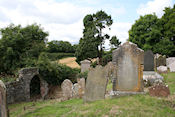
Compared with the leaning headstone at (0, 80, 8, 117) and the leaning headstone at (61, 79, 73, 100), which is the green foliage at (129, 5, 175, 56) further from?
the leaning headstone at (0, 80, 8, 117)

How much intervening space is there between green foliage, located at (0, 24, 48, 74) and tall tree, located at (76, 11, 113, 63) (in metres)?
8.05

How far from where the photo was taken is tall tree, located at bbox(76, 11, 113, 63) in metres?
23.1

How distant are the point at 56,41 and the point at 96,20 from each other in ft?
36.8

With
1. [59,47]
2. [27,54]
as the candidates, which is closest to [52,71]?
[27,54]

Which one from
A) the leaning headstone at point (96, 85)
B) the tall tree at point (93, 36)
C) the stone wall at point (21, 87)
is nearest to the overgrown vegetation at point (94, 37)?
the tall tree at point (93, 36)

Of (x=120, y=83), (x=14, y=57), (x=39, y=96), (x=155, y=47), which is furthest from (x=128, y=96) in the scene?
(x=155, y=47)

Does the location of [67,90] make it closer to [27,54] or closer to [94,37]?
[27,54]

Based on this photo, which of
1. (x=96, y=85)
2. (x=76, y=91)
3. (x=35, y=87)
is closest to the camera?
(x=96, y=85)

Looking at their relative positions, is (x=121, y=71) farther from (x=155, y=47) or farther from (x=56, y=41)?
(x=56, y=41)

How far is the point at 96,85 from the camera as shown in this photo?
644 centimetres

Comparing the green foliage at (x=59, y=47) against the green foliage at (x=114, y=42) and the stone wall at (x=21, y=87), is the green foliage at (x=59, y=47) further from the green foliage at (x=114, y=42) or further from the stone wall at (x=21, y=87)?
the stone wall at (x=21, y=87)

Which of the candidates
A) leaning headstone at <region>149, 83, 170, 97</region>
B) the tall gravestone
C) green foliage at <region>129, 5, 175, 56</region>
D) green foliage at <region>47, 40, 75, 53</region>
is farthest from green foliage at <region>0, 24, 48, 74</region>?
green foliage at <region>129, 5, 175, 56</region>

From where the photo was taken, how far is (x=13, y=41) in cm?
1395

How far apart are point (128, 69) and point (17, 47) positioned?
41.2 feet
